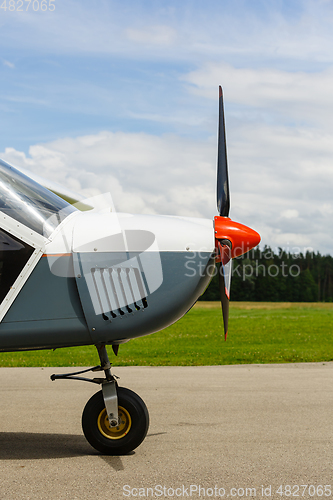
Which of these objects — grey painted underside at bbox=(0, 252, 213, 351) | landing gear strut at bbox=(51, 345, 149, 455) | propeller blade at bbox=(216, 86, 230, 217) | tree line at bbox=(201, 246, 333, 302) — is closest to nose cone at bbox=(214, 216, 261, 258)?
grey painted underside at bbox=(0, 252, 213, 351)

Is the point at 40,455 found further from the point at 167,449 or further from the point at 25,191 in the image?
the point at 25,191

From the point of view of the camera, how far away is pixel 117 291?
14.4 feet

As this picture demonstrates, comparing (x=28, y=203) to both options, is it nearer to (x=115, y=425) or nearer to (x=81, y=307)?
(x=81, y=307)

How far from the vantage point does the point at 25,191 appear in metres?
4.56

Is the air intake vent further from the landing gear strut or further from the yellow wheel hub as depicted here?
the yellow wheel hub

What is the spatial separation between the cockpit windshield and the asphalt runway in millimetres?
1943

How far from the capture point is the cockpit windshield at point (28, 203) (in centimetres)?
439

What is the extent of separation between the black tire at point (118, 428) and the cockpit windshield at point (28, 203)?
1598 millimetres

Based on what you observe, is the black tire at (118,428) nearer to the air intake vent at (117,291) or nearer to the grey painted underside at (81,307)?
the grey painted underside at (81,307)

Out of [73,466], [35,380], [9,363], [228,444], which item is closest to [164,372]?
[35,380]

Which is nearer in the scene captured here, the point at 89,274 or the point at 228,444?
the point at 89,274

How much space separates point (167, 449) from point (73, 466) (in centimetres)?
94

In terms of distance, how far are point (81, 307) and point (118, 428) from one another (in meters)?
1.14

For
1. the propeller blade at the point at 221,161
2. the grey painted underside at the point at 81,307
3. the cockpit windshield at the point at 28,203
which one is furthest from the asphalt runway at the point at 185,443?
the propeller blade at the point at 221,161
